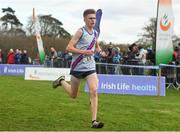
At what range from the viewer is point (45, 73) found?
25.5 metres

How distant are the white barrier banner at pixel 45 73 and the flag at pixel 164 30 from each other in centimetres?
716

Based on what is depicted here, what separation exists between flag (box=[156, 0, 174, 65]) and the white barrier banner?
7.16 m

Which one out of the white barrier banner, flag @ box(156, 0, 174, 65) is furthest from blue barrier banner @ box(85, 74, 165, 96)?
the white barrier banner

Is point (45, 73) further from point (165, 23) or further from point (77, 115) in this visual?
point (77, 115)

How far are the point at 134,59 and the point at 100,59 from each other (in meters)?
3.57

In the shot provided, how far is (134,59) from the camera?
22.6m

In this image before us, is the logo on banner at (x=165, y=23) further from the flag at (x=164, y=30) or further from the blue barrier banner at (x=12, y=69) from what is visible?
the blue barrier banner at (x=12, y=69)

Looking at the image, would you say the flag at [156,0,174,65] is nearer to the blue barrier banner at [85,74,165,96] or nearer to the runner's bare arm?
the blue barrier banner at [85,74,165,96]

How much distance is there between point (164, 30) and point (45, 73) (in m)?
8.66

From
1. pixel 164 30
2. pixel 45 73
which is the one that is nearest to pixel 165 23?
pixel 164 30

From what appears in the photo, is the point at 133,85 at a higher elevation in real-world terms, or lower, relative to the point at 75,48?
lower

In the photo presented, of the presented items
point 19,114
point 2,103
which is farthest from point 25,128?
point 2,103

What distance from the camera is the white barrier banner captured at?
25.1m

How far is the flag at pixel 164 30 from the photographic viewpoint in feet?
61.6
